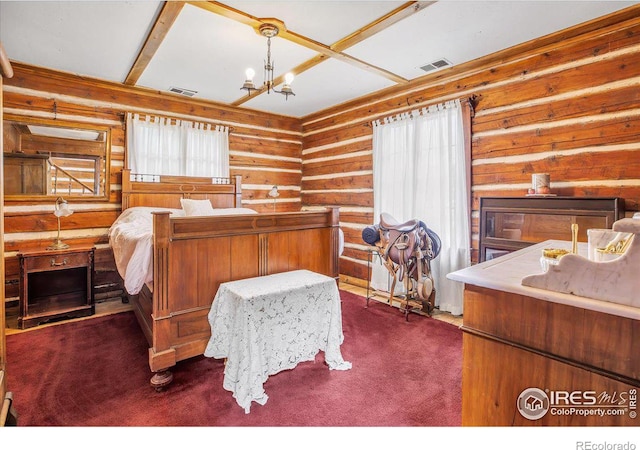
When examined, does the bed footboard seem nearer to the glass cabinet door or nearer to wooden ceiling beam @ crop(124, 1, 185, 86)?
wooden ceiling beam @ crop(124, 1, 185, 86)

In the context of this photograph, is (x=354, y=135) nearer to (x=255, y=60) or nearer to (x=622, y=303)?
(x=255, y=60)

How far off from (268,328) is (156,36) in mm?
2885

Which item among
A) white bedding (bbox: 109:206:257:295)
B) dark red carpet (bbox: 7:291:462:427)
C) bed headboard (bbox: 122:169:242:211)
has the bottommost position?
dark red carpet (bbox: 7:291:462:427)

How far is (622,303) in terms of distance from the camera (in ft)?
3.19

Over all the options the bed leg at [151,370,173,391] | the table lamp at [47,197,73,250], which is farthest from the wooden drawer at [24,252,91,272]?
the bed leg at [151,370,173,391]

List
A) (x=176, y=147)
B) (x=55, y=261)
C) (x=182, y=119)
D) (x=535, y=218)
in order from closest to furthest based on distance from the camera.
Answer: (x=535, y=218) < (x=55, y=261) < (x=176, y=147) < (x=182, y=119)

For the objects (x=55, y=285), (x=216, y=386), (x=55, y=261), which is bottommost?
(x=216, y=386)

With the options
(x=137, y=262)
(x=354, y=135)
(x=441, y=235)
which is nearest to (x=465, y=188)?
(x=441, y=235)

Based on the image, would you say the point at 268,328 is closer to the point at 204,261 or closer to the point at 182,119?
the point at 204,261

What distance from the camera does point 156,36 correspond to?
311 cm

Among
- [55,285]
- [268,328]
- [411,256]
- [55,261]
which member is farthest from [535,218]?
[55,285]

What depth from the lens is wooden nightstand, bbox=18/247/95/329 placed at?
11.3 ft

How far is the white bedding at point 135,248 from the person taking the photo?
2478mm

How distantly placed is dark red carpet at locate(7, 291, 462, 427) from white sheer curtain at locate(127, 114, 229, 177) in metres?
2.36
